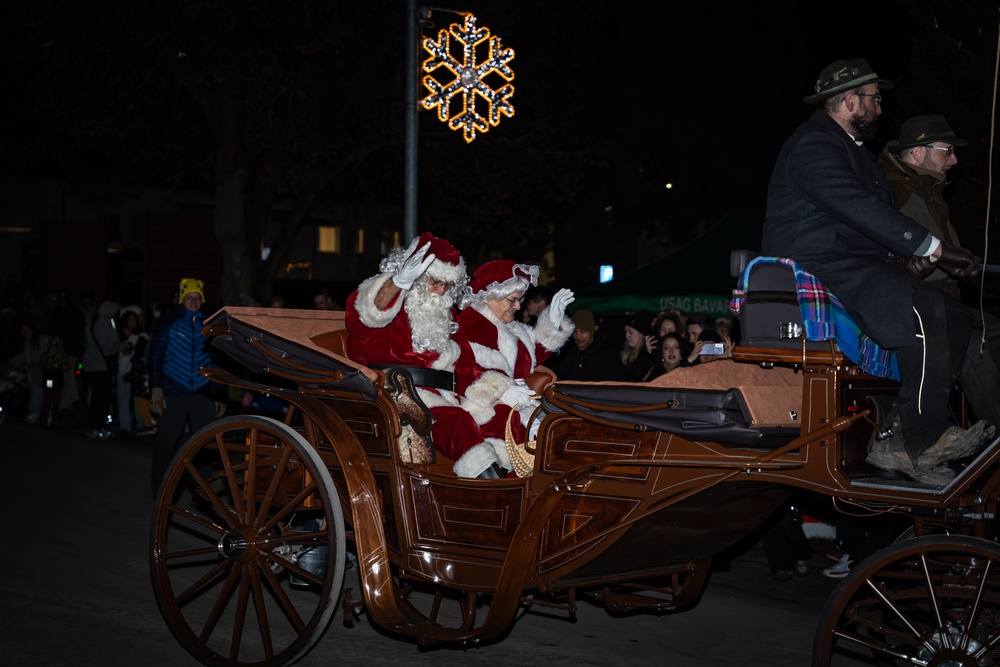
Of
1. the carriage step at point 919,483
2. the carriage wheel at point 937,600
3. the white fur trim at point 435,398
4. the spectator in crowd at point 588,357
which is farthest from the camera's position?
the spectator in crowd at point 588,357

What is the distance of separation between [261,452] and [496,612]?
1.50 metres

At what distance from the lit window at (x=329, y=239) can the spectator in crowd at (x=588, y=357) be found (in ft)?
110

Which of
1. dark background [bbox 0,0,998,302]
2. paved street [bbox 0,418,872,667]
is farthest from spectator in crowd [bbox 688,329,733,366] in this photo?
dark background [bbox 0,0,998,302]

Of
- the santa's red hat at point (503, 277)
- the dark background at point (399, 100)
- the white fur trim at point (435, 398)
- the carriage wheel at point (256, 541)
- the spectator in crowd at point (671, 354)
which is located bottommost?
the carriage wheel at point (256, 541)

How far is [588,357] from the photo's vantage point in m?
9.61

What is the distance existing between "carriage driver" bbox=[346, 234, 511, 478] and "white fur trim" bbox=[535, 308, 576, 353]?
0.51 meters

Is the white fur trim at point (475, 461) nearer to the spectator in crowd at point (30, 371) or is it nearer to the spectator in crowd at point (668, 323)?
the spectator in crowd at point (668, 323)

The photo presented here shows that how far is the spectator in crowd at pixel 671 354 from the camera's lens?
331 inches

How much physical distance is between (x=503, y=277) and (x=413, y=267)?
620 mm

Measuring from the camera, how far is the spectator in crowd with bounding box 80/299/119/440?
46.3 feet

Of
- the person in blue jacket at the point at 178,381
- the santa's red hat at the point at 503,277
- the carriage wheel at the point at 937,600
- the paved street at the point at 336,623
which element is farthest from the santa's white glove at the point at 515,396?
the person in blue jacket at the point at 178,381

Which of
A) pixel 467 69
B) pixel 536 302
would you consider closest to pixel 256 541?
pixel 536 302

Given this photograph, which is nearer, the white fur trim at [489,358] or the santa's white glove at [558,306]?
the white fur trim at [489,358]

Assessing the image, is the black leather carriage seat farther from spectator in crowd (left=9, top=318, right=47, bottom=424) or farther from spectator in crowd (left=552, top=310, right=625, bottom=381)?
spectator in crowd (left=9, top=318, right=47, bottom=424)
